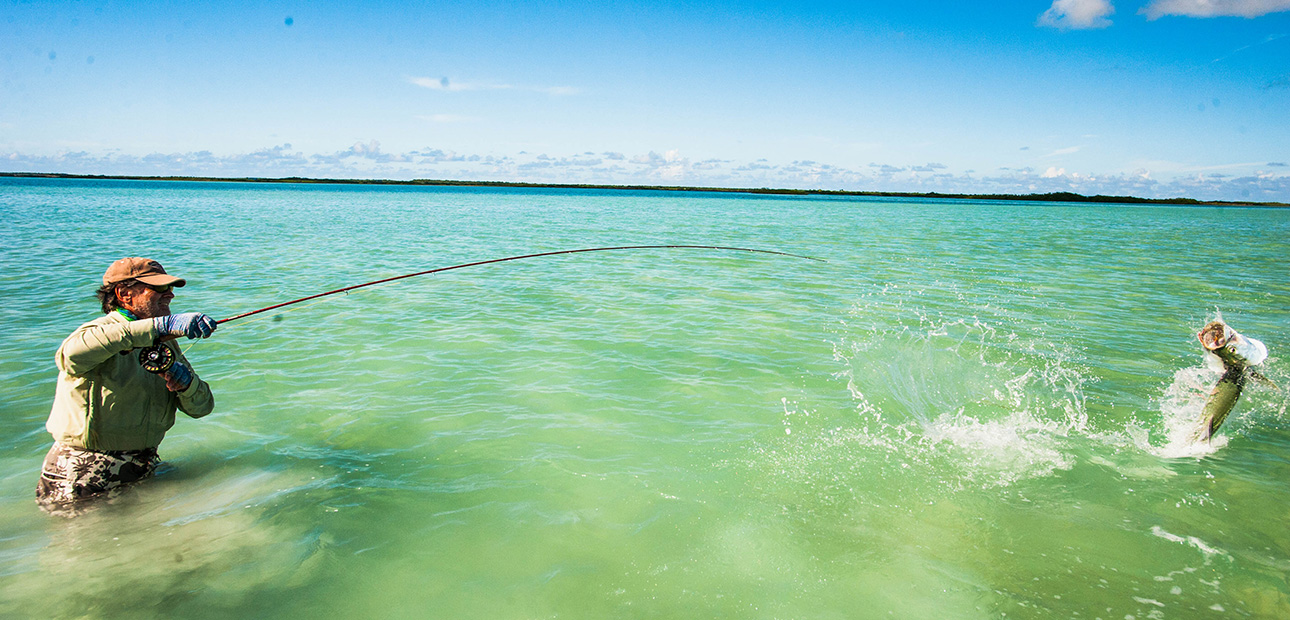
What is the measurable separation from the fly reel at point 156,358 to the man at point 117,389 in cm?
5

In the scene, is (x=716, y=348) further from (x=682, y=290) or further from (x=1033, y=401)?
(x=682, y=290)

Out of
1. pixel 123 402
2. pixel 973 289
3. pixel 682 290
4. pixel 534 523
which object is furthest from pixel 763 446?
pixel 973 289

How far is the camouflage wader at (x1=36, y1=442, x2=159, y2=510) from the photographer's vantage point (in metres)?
4.31

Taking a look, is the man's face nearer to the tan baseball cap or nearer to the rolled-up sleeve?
the tan baseball cap

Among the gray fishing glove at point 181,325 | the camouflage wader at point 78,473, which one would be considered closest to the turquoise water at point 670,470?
the camouflage wader at point 78,473

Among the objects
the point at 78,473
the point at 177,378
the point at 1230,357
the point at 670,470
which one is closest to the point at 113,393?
the point at 177,378

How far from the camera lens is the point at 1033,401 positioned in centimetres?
723

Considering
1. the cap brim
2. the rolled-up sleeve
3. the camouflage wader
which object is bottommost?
the camouflage wader

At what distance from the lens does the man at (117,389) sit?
12.4ft

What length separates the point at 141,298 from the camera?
4.08m

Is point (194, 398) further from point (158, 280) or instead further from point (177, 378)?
point (158, 280)

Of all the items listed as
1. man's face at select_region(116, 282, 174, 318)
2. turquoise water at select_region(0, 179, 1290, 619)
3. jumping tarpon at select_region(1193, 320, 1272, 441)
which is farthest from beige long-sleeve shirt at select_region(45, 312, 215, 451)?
jumping tarpon at select_region(1193, 320, 1272, 441)

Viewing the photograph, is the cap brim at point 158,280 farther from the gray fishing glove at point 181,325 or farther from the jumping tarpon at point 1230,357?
the jumping tarpon at point 1230,357

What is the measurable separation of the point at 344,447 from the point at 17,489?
95.3 inches
